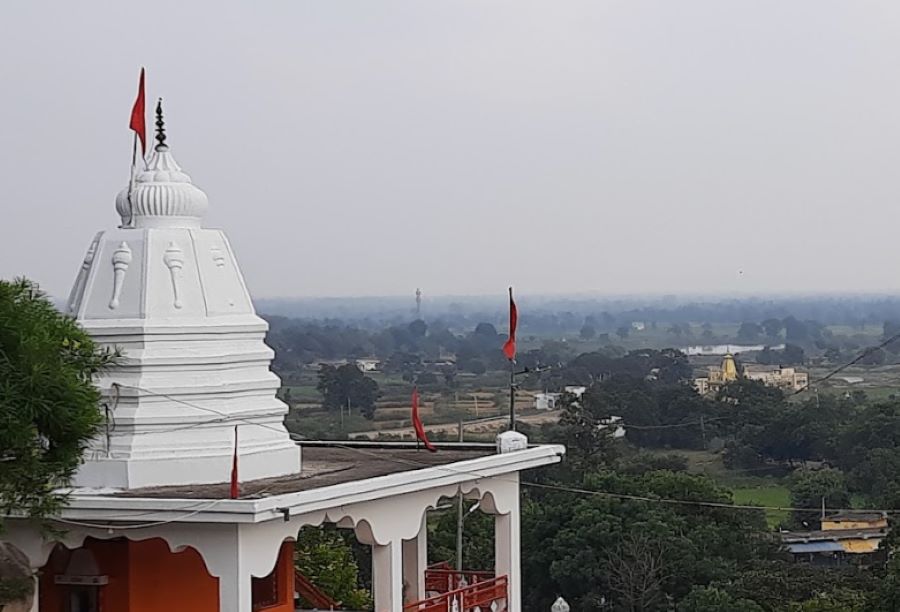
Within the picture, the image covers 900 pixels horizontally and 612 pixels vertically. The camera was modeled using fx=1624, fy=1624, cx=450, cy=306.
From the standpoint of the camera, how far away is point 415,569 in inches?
715

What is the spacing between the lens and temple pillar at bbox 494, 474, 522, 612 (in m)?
17.3

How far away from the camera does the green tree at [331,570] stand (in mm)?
27234

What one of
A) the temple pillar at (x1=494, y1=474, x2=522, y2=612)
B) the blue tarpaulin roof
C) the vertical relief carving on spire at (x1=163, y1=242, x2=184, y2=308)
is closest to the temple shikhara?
the vertical relief carving on spire at (x1=163, y1=242, x2=184, y2=308)

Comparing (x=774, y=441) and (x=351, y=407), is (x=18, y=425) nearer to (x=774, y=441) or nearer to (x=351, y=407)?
(x=774, y=441)

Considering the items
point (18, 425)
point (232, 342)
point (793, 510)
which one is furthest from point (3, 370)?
point (793, 510)

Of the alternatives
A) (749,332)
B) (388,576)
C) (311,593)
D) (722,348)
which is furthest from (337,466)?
(749,332)

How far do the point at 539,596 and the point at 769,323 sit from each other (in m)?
141

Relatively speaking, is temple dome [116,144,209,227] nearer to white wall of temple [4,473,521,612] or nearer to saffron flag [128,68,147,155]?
saffron flag [128,68,147,155]

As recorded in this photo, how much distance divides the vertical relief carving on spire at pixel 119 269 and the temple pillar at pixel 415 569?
180 inches

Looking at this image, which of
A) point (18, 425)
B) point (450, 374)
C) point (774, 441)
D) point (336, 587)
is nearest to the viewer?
point (18, 425)

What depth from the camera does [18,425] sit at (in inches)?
464

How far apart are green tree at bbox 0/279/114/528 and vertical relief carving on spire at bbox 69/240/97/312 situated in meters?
3.03

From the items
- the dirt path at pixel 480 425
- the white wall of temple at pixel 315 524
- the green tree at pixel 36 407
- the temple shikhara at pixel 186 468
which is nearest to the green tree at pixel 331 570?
the white wall of temple at pixel 315 524

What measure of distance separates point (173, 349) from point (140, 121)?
2445 mm
